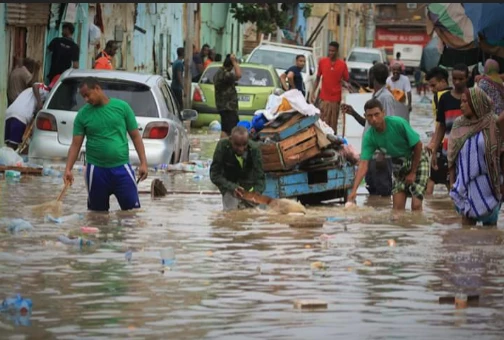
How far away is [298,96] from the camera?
15602mm

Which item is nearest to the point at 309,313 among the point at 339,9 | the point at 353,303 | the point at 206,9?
the point at 353,303

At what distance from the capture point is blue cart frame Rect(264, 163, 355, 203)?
15453mm

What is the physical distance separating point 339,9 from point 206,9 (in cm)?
3869

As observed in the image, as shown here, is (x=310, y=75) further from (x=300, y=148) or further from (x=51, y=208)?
(x=51, y=208)

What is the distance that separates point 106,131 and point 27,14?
1244 cm

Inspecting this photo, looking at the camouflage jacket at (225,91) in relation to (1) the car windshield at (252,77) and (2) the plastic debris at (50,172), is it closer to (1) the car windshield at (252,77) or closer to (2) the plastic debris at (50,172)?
(2) the plastic debris at (50,172)

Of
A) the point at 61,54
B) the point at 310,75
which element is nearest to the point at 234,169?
the point at 61,54

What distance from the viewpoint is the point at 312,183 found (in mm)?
15898

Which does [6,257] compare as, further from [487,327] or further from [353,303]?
[487,327]

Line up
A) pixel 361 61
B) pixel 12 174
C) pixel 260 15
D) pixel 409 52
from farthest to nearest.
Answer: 1. pixel 409 52
2. pixel 361 61
3. pixel 260 15
4. pixel 12 174

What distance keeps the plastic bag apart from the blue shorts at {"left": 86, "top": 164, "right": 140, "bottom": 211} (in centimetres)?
545

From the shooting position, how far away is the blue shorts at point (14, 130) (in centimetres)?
2077

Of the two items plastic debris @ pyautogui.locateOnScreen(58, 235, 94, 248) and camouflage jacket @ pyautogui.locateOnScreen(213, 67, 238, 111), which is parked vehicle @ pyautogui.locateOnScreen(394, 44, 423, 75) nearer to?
camouflage jacket @ pyautogui.locateOnScreen(213, 67, 238, 111)

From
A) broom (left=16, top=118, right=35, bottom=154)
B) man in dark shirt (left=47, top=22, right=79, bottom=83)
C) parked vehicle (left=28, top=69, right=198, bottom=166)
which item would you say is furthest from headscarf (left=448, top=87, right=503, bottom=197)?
man in dark shirt (left=47, top=22, right=79, bottom=83)
